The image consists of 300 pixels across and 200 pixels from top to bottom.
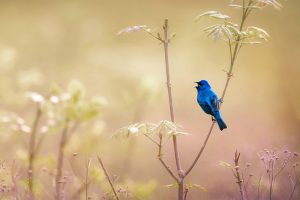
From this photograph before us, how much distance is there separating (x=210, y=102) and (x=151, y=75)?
60 cm

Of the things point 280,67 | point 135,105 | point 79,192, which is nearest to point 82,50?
point 135,105

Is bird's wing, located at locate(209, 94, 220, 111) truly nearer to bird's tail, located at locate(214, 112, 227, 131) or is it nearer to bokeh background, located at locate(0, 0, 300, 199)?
bird's tail, located at locate(214, 112, 227, 131)

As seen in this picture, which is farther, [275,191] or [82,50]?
[82,50]

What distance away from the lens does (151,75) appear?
96.3 inches

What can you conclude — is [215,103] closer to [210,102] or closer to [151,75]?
[210,102]

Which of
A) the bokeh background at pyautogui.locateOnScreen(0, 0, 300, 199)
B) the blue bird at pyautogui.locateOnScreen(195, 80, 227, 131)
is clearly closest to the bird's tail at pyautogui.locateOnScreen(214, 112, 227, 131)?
the blue bird at pyautogui.locateOnScreen(195, 80, 227, 131)

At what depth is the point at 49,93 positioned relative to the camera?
2.39m

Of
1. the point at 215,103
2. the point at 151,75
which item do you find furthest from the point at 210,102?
the point at 151,75

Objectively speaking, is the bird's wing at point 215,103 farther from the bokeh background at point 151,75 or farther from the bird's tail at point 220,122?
the bokeh background at point 151,75

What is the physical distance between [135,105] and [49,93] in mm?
404

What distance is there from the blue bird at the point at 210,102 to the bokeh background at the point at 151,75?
433 millimetres

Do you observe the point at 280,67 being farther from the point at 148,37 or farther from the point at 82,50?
the point at 82,50

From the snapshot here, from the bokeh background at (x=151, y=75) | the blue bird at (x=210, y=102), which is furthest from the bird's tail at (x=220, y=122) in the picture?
the bokeh background at (x=151, y=75)

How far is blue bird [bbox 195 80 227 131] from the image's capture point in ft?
6.18
